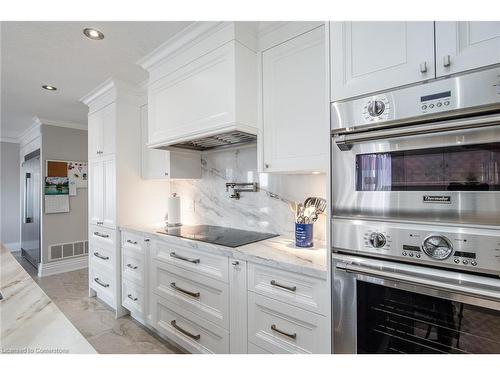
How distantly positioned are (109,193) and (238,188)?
141 centimetres

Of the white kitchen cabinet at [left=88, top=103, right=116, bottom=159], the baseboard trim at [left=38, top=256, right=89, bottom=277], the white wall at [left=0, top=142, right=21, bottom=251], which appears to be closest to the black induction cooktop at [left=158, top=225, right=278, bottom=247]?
the white kitchen cabinet at [left=88, top=103, right=116, bottom=159]

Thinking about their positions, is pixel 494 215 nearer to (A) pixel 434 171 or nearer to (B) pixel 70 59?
(A) pixel 434 171

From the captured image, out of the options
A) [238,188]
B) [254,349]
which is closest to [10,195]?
[238,188]

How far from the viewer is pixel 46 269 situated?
3785mm

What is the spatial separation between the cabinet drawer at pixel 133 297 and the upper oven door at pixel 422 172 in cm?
202

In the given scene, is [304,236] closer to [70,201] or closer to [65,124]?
[70,201]

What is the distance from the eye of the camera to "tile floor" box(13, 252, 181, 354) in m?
2.06

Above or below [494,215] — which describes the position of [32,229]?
below

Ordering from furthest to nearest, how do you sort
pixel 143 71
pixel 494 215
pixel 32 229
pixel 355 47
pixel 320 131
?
1. pixel 32 229
2. pixel 143 71
3. pixel 320 131
4. pixel 355 47
5. pixel 494 215

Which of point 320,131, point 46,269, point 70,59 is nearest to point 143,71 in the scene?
point 70,59

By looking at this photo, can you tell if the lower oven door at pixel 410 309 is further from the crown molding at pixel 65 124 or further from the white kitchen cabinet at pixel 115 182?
the crown molding at pixel 65 124

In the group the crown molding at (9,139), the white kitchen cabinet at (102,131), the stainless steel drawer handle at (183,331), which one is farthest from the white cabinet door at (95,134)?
the crown molding at (9,139)

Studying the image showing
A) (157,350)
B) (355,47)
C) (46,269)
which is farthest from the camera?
(46,269)

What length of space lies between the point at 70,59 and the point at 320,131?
2.13m
